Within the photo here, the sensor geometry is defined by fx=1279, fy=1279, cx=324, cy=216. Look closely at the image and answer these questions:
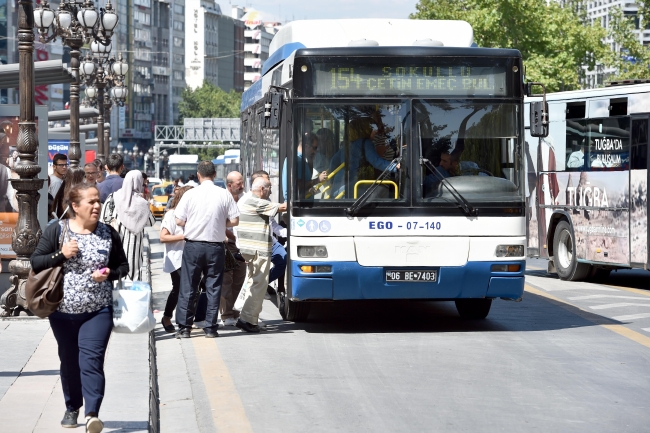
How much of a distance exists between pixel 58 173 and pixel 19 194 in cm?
282

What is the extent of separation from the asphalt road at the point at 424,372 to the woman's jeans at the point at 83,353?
887 millimetres

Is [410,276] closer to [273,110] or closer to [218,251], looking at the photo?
[218,251]

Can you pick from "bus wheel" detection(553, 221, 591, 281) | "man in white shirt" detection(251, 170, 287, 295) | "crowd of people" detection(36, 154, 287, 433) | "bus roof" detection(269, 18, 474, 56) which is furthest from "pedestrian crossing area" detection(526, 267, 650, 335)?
"crowd of people" detection(36, 154, 287, 433)

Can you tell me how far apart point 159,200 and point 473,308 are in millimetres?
48100

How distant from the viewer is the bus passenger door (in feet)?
59.9

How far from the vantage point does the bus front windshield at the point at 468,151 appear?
1273 cm

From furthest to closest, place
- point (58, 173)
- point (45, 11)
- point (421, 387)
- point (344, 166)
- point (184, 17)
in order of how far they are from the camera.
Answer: point (184, 17) → point (45, 11) → point (58, 173) → point (344, 166) → point (421, 387)

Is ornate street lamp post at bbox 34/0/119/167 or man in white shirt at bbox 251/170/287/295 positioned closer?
man in white shirt at bbox 251/170/287/295

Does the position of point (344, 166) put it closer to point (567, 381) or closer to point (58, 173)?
point (567, 381)

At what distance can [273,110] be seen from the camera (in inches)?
501

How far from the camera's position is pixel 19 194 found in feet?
46.9

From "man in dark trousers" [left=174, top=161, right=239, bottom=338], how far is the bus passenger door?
795 centimetres

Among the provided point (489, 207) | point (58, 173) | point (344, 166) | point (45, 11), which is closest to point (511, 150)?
point (489, 207)

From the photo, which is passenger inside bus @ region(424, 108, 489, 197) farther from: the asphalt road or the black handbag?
the black handbag
